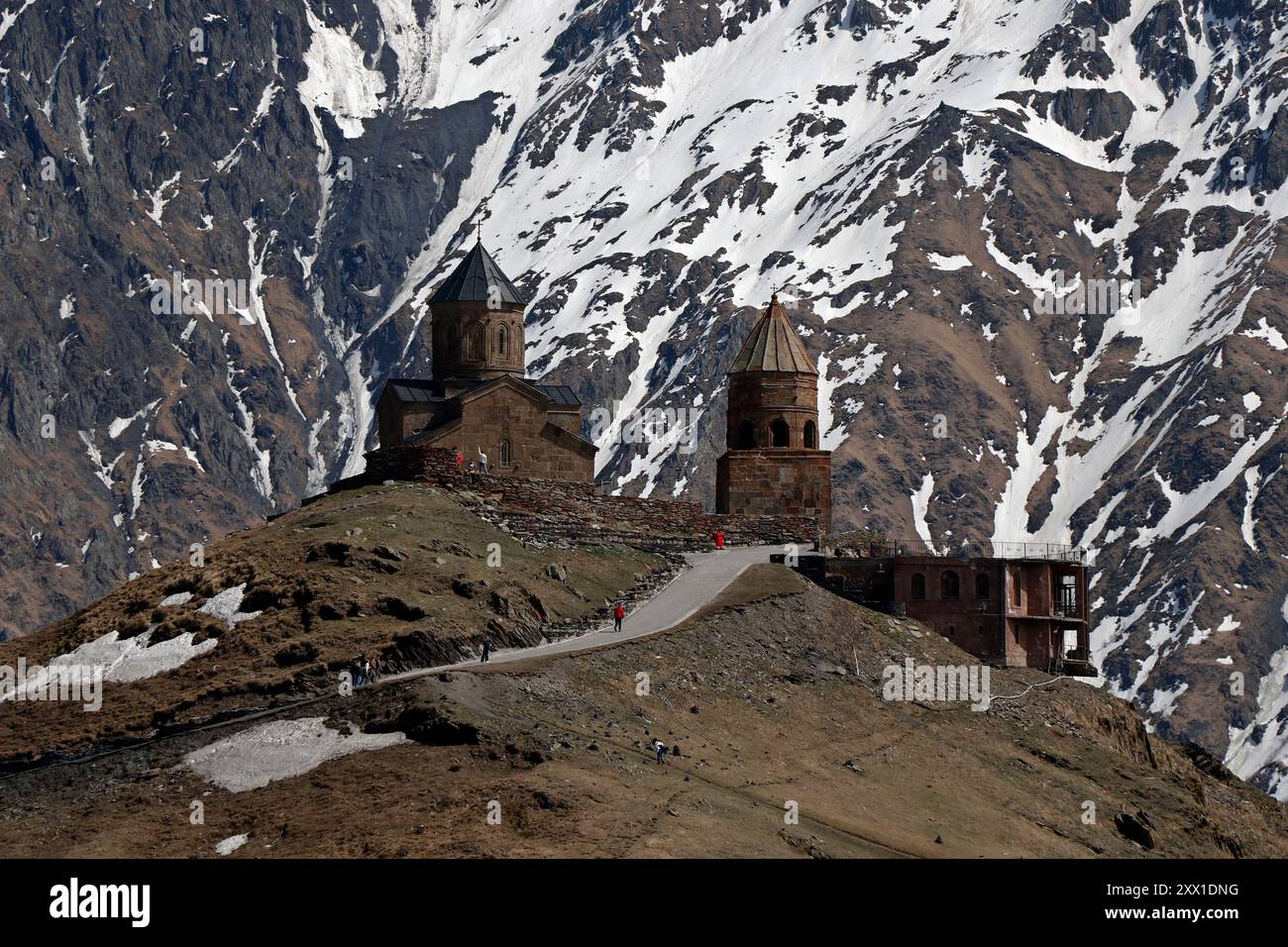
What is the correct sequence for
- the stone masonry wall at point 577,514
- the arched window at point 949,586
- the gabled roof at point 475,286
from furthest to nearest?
the gabled roof at point 475,286
the arched window at point 949,586
the stone masonry wall at point 577,514

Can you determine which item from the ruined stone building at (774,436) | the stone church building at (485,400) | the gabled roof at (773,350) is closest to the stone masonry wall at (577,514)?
the ruined stone building at (774,436)

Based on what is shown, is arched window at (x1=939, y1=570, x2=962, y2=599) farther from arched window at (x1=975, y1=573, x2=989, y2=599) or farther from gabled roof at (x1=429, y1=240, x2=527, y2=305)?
gabled roof at (x1=429, y1=240, x2=527, y2=305)

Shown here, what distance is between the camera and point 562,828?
62.1m

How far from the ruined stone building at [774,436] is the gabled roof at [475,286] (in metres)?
9.97

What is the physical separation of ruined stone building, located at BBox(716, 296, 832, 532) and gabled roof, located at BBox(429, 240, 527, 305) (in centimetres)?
997

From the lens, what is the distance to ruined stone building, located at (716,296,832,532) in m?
106

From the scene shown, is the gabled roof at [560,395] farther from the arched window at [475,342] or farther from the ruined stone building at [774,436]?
the ruined stone building at [774,436]

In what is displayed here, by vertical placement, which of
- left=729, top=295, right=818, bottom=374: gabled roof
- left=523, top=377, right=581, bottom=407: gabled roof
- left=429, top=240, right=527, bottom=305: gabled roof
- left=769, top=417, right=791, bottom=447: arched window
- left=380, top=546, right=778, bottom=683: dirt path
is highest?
left=429, top=240, right=527, bottom=305: gabled roof

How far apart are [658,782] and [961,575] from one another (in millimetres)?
30946

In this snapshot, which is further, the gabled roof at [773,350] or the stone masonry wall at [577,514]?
the gabled roof at [773,350]

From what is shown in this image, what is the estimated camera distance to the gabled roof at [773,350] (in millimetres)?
108438

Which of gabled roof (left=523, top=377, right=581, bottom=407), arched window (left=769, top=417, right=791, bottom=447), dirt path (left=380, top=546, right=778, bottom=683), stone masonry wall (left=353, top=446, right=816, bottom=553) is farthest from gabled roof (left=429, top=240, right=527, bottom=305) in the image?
dirt path (left=380, top=546, right=778, bottom=683)
